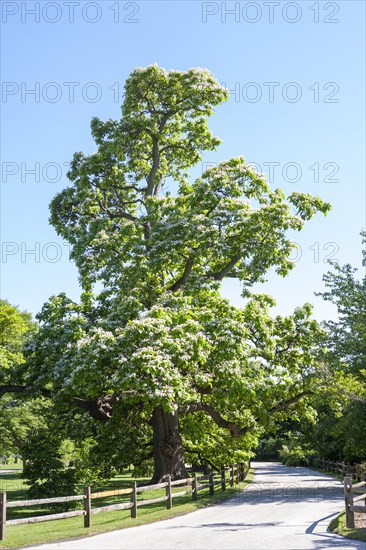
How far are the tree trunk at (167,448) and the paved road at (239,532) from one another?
4.89 meters

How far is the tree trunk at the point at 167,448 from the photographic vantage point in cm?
2762

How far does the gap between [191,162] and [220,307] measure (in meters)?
10.6

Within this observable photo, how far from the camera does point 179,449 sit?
92.9 ft

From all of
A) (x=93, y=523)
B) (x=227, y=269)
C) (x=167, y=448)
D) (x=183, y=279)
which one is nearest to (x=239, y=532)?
(x=93, y=523)

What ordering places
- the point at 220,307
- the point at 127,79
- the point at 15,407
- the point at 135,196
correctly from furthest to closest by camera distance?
the point at 15,407 < the point at 135,196 < the point at 127,79 < the point at 220,307

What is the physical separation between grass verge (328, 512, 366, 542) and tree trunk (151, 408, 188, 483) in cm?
1179

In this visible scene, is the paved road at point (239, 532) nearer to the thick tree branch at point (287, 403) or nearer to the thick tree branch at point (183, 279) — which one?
the thick tree branch at point (287, 403)

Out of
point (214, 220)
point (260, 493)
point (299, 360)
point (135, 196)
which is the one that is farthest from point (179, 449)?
point (135, 196)

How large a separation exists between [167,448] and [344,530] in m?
13.8

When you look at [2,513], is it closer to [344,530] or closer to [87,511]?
[87,511]

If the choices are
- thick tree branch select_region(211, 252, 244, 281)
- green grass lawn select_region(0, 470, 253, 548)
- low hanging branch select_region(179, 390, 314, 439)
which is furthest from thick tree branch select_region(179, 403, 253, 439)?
thick tree branch select_region(211, 252, 244, 281)

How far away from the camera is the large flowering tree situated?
919 inches

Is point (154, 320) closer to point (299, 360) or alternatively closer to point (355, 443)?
point (299, 360)

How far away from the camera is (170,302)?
2530 cm
